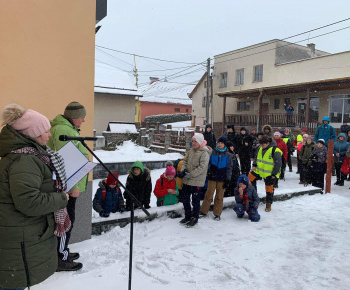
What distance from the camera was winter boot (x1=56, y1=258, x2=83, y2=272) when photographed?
3.10 metres

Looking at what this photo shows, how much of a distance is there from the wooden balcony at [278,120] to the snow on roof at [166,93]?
21199mm

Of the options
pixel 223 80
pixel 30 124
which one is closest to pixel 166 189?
pixel 30 124

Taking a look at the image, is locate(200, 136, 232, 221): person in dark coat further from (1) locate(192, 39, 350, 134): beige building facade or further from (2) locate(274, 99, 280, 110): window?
(2) locate(274, 99, 280, 110): window

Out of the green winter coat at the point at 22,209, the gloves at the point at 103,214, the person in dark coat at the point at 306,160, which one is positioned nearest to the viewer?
the green winter coat at the point at 22,209

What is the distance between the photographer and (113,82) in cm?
2319

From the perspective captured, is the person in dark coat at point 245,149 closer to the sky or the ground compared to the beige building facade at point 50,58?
closer to the ground

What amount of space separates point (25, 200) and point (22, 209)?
7 centimetres

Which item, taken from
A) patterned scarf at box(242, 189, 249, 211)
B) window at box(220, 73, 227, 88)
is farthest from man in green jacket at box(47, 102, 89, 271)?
window at box(220, 73, 227, 88)

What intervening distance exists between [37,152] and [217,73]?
27.3 meters

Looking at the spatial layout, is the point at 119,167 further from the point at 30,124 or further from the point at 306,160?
the point at 30,124

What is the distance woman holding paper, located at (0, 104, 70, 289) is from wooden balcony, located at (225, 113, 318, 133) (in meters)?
18.4

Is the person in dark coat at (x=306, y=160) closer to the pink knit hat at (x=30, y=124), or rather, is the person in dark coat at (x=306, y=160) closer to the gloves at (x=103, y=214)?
the gloves at (x=103, y=214)

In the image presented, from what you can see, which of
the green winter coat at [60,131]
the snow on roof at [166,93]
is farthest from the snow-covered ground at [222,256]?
the snow on roof at [166,93]

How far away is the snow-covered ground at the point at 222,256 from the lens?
303 centimetres
